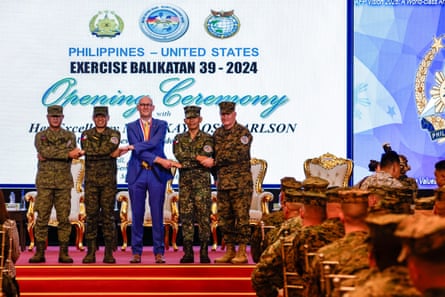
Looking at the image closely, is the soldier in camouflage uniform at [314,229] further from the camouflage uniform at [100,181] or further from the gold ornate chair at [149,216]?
the gold ornate chair at [149,216]

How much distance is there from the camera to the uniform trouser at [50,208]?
9.40 metres

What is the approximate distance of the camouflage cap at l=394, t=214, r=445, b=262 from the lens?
239 cm

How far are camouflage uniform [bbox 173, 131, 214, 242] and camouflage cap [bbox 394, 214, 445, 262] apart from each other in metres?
6.78

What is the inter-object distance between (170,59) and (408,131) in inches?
Answer: 123

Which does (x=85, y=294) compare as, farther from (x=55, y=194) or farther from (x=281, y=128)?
(x=281, y=128)

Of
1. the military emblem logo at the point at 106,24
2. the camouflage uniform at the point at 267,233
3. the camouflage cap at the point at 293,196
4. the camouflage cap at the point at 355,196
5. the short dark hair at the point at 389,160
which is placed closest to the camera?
the camouflage cap at the point at 355,196

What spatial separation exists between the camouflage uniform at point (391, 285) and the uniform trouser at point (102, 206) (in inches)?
259

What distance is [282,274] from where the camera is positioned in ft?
20.4

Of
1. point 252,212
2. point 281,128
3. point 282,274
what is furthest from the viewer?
point 281,128

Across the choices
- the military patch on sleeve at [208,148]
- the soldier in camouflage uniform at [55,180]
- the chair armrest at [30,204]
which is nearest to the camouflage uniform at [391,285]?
the military patch on sleeve at [208,148]

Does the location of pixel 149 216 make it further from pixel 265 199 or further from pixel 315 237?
pixel 315 237

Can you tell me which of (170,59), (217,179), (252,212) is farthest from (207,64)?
(217,179)

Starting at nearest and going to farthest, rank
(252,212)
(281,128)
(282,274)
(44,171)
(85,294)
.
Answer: (282,274)
(85,294)
(44,171)
(252,212)
(281,128)

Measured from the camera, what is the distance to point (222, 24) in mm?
12125
